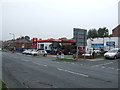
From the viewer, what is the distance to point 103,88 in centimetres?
710

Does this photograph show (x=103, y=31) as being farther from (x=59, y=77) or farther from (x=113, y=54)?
(x=59, y=77)

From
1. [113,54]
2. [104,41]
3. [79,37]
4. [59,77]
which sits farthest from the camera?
[104,41]

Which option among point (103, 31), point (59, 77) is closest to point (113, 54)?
point (59, 77)

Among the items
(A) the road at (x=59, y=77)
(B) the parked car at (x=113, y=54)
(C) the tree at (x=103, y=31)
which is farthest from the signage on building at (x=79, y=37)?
(C) the tree at (x=103, y=31)

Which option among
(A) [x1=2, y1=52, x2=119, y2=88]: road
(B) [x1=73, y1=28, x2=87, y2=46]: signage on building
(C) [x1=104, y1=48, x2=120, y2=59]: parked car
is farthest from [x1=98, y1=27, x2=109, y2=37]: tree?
(A) [x1=2, y1=52, x2=119, y2=88]: road

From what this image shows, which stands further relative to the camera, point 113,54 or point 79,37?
point 113,54

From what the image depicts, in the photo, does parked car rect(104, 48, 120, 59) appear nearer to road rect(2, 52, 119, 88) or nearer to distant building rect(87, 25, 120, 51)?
road rect(2, 52, 119, 88)

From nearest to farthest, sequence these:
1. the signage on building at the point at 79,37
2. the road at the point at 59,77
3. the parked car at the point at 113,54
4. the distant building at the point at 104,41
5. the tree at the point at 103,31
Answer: the road at the point at 59,77
the signage on building at the point at 79,37
the parked car at the point at 113,54
the distant building at the point at 104,41
the tree at the point at 103,31

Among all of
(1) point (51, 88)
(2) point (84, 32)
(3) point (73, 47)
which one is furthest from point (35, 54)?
(1) point (51, 88)

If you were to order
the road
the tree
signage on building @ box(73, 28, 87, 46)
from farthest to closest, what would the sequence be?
the tree, signage on building @ box(73, 28, 87, 46), the road

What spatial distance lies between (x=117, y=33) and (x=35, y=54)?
3494cm

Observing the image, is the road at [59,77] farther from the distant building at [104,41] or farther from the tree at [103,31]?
the tree at [103,31]

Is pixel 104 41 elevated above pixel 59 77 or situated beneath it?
elevated above

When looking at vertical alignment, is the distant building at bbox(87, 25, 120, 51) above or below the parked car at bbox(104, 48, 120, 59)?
above
